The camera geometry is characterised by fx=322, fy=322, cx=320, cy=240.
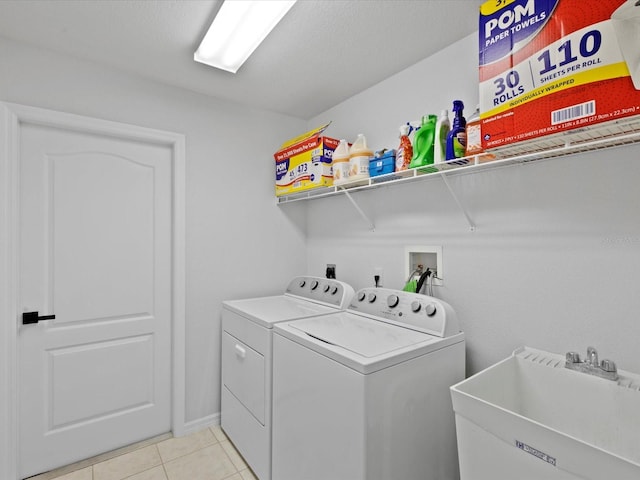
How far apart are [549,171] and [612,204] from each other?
25cm

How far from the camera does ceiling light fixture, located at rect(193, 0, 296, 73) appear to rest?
4.58 feet

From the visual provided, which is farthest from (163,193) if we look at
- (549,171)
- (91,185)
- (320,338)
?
(549,171)

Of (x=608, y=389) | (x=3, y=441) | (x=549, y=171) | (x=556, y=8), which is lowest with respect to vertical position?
(x=3, y=441)

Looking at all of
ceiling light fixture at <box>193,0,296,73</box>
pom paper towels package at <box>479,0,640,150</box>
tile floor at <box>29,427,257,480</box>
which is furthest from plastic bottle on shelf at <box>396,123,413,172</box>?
tile floor at <box>29,427,257,480</box>

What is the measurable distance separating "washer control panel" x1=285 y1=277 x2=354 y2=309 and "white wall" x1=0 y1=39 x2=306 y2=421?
257mm

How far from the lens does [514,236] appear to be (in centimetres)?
145

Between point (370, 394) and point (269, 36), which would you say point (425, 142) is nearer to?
point (269, 36)

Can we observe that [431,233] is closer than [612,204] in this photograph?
No

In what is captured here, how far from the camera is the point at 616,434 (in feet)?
3.43

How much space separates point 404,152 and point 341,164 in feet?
1.40

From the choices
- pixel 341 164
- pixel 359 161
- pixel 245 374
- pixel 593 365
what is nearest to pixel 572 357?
pixel 593 365

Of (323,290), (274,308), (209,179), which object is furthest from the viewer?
(209,179)

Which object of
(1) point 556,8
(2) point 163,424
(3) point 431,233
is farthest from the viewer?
(2) point 163,424

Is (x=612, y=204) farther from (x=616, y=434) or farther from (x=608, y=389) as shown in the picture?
(x=616, y=434)
